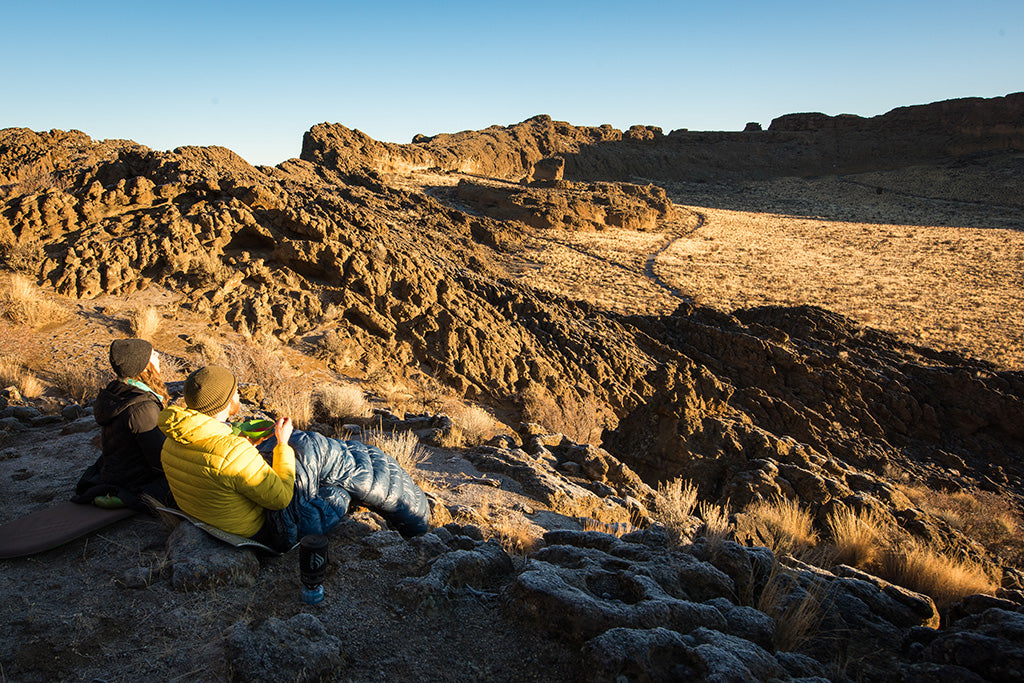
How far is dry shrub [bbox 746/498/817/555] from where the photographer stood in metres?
5.07

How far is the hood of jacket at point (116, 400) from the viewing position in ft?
11.7

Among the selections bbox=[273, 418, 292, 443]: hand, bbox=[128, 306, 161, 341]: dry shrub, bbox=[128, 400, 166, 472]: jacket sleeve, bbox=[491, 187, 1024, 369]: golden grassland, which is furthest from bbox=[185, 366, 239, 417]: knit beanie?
bbox=[491, 187, 1024, 369]: golden grassland

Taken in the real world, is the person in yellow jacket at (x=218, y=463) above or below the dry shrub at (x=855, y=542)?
above

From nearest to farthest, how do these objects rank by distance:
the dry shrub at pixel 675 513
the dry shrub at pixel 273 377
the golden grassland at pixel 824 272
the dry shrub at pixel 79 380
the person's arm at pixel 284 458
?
the person's arm at pixel 284 458, the dry shrub at pixel 675 513, the dry shrub at pixel 79 380, the dry shrub at pixel 273 377, the golden grassland at pixel 824 272

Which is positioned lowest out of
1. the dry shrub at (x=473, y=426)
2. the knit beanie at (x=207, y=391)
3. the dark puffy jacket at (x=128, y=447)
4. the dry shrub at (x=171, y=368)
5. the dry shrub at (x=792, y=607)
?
the dry shrub at (x=473, y=426)

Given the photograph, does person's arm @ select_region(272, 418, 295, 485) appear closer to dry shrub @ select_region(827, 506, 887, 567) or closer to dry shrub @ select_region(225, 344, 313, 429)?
dry shrub @ select_region(225, 344, 313, 429)

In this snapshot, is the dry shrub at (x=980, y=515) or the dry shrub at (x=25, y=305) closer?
the dry shrub at (x=25, y=305)

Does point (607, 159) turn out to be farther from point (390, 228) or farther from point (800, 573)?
point (800, 573)

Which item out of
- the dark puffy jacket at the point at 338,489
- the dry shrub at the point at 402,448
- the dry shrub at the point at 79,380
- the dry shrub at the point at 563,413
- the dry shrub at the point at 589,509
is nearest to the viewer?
the dark puffy jacket at the point at 338,489

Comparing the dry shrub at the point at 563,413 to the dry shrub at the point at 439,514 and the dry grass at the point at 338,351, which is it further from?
the dry shrub at the point at 439,514

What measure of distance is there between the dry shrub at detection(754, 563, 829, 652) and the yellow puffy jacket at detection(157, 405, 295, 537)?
2792 mm

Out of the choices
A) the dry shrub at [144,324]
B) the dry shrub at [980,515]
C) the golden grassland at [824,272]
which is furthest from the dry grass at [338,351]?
the golden grassland at [824,272]

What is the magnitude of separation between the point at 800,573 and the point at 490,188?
31408mm

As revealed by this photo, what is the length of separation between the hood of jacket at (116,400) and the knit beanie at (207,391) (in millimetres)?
830
